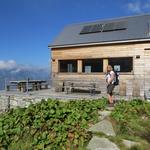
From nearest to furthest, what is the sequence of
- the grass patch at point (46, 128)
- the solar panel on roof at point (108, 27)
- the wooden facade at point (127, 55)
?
the grass patch at point (46, 128) < the wooden facade at point (127, 55) < the solar panel on roof at point (108, 27)

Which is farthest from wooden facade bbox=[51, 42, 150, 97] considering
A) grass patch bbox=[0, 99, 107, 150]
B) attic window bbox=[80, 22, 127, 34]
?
grass patch bbox=[0, 99, 107, 150]

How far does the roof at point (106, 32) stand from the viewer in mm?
21062

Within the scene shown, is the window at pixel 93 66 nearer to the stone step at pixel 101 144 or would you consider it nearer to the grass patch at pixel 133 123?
the grass patch at pixel 133 123

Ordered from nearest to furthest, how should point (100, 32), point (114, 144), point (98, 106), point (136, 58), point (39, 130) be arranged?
point (114, 144), point (39, 130), point (98, 106), point (136, 58), point (100, 32)

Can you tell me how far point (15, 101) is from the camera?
21.3 meters

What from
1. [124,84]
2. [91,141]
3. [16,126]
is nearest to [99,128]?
[91,141]

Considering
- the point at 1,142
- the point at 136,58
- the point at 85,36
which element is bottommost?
the point at 1,142

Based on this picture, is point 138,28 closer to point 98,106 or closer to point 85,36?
point 85,36

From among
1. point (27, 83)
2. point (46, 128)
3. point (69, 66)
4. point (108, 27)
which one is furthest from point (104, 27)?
point (46, 128)

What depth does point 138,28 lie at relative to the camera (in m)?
21.8

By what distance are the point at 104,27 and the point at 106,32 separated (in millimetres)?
1117

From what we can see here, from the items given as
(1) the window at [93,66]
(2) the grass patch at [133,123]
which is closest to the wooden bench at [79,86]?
(1) the window at [93,66]

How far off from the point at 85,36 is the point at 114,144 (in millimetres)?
16180

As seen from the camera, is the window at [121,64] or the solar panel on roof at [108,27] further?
the window at [121,64]
